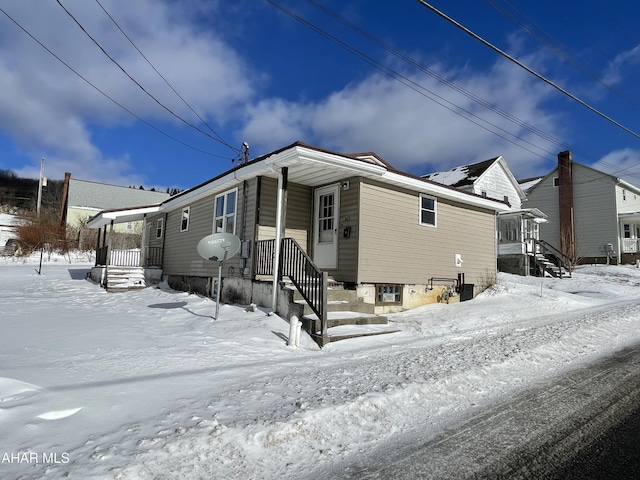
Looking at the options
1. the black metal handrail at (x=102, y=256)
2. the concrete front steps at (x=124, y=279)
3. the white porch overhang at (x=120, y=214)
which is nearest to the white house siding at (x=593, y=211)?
the white porch overhang at (x=120, y=214)

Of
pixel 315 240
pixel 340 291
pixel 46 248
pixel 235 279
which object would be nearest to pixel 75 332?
pixel 235 279

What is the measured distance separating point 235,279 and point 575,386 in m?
7.62

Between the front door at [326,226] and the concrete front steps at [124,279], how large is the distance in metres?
7.29

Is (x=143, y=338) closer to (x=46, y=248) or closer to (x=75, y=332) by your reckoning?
(x=75, y=332)

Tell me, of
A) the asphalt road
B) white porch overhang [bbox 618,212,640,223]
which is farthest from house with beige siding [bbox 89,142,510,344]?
white porch overhang [bbox 618,212,640,223]

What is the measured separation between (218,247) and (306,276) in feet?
7.08

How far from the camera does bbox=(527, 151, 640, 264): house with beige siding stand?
24.3 meters

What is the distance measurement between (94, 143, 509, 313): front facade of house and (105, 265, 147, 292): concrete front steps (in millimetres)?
2713

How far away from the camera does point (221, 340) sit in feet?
20.7

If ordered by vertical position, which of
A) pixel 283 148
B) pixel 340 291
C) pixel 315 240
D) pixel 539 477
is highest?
pixel 283 148

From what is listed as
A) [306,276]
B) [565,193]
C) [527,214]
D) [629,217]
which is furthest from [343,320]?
[629,217]

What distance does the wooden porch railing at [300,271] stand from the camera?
656cm

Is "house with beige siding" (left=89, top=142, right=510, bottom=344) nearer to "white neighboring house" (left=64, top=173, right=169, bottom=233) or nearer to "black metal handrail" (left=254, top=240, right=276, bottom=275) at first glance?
"black metal handrail" (left=254, top=240, right=276, bottom=275)

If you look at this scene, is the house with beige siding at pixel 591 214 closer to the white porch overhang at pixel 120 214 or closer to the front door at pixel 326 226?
the front door at pixel 326 226
